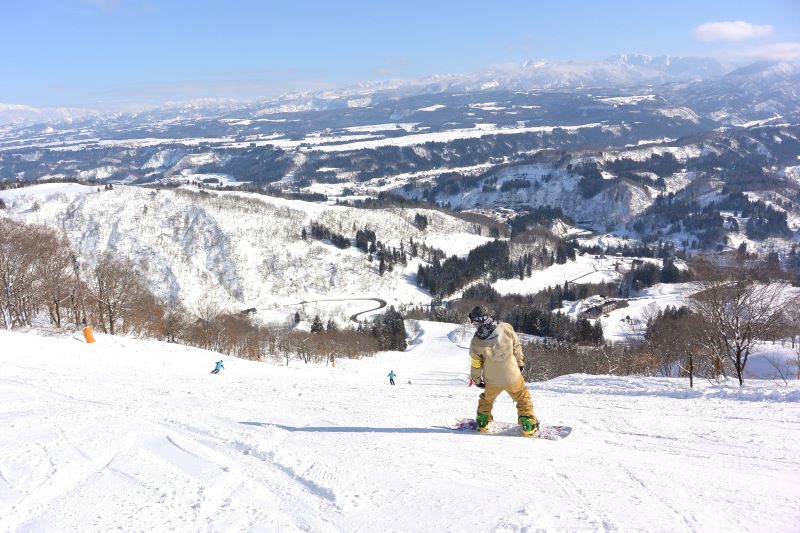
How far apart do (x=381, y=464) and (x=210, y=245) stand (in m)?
126

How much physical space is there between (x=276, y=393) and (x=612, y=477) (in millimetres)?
9656

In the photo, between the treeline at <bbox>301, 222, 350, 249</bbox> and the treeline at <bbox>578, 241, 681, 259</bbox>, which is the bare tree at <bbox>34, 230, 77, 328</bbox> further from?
the treeline at <bbox>578, 241, 681, 259</bbox>

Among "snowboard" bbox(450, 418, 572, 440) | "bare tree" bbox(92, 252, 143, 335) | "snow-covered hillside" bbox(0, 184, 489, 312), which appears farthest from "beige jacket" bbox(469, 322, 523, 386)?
"snow-covered hillside" bbox(0, 184, 489, 312)

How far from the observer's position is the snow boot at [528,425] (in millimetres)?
8797

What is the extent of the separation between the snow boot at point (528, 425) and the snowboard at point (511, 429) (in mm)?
73

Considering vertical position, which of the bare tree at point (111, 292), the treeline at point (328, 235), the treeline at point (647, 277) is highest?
the bare tree at point (111, 292)

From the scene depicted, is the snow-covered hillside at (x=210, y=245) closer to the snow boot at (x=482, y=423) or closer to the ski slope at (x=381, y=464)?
the ski slope at (x=381, y=464)

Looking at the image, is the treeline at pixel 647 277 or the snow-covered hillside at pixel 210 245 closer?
the snow-covered hillside at pixel 210 245

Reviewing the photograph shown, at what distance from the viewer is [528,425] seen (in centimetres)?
882


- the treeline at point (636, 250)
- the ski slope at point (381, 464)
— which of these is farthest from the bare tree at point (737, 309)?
the treeline at point (636, 250)

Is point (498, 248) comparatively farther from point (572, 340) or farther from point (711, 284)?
point (711, 284)

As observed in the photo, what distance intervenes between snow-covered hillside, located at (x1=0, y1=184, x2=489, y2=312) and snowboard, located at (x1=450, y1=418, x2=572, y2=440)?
106 m

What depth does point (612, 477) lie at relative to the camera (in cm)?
659

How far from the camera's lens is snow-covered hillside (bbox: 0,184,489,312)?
11444cm
